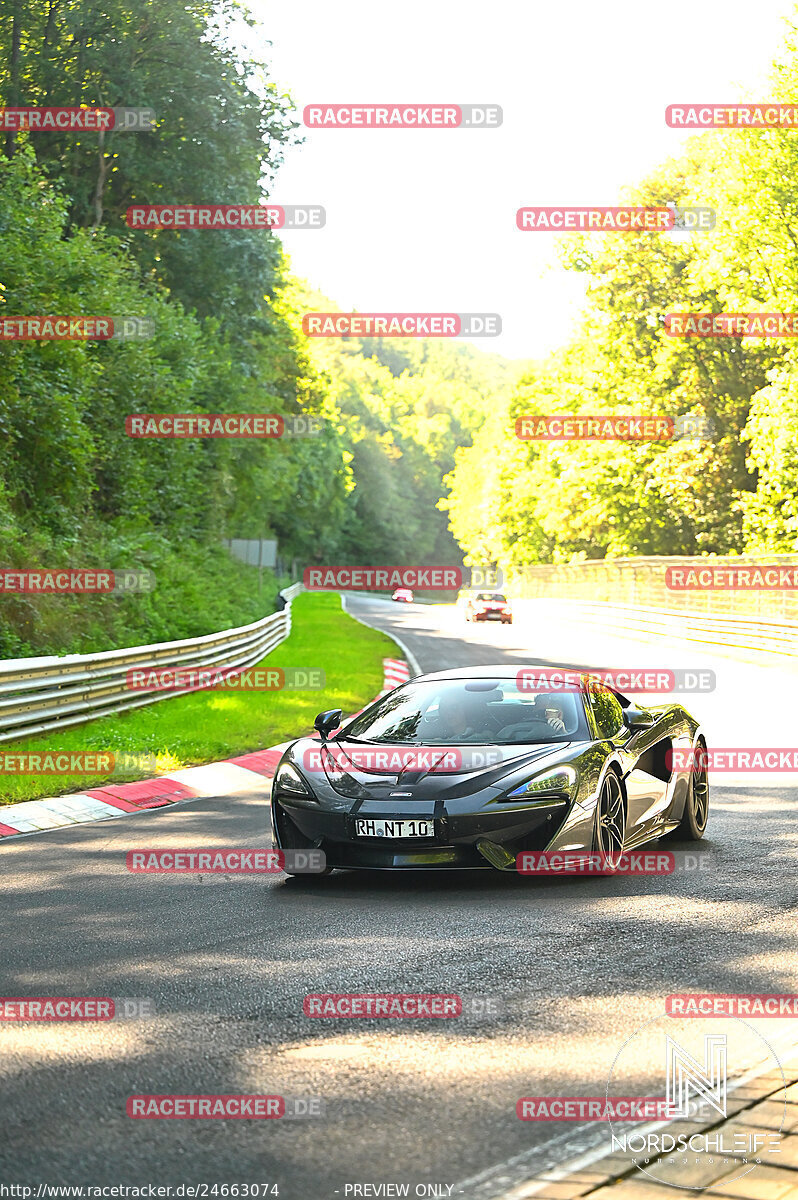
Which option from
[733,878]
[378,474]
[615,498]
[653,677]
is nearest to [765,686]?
[653,677]

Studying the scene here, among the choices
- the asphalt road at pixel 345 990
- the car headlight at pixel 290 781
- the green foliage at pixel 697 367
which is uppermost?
the green foliage at pixel 697 367

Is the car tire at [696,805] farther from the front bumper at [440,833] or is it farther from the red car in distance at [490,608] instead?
the red car in distance at [490,608]

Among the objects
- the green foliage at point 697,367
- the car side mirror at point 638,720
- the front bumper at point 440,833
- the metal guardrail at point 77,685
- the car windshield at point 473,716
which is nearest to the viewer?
the front bumper at point 440,833

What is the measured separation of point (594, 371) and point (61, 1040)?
57.5 meters

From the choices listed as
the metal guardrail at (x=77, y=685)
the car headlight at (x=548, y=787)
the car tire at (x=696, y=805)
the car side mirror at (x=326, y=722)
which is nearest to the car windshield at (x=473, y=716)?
the car side mirror at (x=326, y=722)

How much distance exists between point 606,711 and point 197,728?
901 centimetres

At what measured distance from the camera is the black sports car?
7898 mm

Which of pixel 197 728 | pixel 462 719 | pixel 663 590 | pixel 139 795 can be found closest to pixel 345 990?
pixel 462 719

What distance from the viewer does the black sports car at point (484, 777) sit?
25.9 ft

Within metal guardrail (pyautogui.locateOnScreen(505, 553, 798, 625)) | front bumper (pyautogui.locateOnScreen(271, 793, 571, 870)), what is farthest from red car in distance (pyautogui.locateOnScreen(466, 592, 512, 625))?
front bumper (pyautogui.locateOnScreen(271, 793, 571, 870))

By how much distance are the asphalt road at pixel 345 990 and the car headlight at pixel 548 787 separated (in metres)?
0.58

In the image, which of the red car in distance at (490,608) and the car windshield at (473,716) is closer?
the car windshield at (473,716)

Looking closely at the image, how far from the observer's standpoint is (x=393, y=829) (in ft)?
25.9

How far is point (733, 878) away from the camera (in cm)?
861
